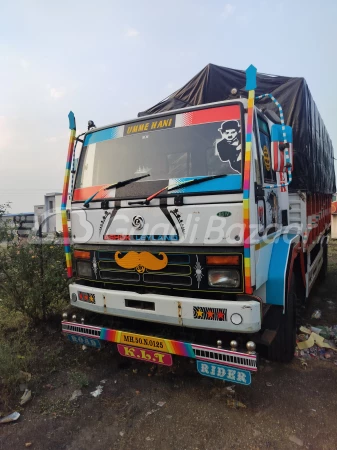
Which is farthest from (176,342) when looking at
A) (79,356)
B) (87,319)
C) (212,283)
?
(79,356)

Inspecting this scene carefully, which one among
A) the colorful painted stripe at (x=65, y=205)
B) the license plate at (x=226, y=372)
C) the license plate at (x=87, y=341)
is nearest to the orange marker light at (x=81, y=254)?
the colorful painted stripe at (x=65, y=205)

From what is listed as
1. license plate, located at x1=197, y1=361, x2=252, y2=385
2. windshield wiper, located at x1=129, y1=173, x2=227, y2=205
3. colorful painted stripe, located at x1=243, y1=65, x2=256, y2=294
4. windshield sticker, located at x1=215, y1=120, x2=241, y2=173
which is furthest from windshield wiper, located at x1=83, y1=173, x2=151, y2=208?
license plate, located at x1=197, y1=361, x2=252, y2=385

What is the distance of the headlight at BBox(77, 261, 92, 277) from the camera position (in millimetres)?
3430

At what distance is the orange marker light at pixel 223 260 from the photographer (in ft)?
8.70

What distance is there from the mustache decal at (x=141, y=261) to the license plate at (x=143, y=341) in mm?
604

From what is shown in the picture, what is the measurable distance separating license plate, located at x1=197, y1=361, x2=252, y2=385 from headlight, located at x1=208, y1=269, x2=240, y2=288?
645 millimetres

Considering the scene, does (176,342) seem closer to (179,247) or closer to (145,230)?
(179,247)

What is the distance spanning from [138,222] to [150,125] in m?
1.07

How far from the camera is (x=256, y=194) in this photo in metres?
2.78

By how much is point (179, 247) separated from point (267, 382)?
1684 millimetres

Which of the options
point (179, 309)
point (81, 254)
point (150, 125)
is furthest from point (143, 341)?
point (150, 125)

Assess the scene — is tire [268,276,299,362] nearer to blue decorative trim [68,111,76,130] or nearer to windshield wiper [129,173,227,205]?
windshield wiper [129,173,227,205]

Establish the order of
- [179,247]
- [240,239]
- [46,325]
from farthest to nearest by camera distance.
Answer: [46,325], [179,247], [240,239]

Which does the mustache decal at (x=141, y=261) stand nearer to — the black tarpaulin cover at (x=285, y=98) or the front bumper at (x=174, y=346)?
the front bumper at (x=174, y=346)
